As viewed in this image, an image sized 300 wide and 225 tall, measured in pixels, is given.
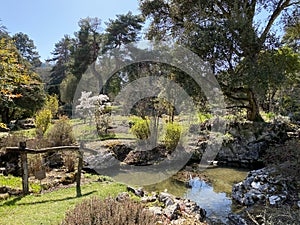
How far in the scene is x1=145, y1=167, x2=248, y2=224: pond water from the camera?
488 centimetres

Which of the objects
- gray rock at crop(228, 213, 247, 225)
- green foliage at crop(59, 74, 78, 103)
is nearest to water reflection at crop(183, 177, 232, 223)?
gray rock at crop(228, 213, 247, 225)

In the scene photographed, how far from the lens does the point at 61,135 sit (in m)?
8.74

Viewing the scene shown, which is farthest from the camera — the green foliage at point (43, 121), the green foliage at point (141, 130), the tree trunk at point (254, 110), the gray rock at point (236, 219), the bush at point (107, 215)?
the green foliage at point (43, 121)

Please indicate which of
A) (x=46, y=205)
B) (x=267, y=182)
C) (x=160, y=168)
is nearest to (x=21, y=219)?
(x=46, y=205)

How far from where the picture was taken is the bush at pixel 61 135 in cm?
854

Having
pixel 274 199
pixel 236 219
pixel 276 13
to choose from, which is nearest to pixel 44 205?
pixel 236 219

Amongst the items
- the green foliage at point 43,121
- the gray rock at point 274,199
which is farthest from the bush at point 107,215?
the green foliage at point 43,121

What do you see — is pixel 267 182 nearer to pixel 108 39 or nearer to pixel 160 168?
pixel 160 168

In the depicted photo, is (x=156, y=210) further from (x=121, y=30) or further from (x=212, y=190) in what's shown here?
(x=121, y=30)

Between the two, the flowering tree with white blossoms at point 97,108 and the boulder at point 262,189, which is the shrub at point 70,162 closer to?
the boulder at point 262,189

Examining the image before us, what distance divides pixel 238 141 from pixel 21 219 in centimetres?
735

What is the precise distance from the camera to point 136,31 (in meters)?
20.9

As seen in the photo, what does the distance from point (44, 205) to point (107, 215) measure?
2183 millimetres

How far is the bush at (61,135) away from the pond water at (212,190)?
3.75 metres
